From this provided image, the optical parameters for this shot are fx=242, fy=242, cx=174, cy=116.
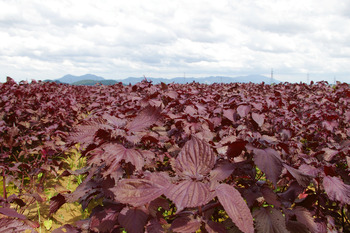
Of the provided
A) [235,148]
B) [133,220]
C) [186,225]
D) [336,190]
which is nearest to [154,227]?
[133,220]

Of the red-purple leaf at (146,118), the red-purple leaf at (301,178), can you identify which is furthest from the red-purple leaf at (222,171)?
the red-purple leaf at (146,118)

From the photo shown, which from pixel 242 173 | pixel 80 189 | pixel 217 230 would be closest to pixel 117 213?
pixel 80 189

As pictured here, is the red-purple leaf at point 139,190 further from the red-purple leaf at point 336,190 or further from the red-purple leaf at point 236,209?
the red-purple leaf at point 336,190

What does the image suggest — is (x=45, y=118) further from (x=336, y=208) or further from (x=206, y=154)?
(x=336, y=208)

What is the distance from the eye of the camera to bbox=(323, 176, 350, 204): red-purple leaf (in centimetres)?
129

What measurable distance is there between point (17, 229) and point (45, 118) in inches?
157

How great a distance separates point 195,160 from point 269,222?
1.69 ft

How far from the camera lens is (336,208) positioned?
1.80 metres

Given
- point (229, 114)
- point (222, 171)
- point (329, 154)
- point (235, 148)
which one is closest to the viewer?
point (222, 171)

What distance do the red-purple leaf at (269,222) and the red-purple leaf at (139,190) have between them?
549 millimetres

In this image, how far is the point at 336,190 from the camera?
1311mm

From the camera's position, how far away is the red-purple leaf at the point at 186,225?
1.00 metres

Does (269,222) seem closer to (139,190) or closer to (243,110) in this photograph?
(139,190)

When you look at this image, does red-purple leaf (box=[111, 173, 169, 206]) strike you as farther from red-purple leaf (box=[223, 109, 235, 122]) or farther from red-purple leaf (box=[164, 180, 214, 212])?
red-purple leaf (box=[223, 109, 235, 122])
